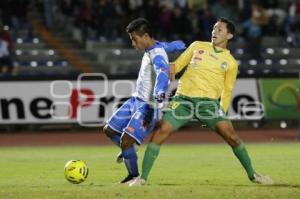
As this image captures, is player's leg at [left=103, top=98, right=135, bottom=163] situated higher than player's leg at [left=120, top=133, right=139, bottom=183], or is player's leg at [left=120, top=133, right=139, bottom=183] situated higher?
player's leg at [left=103, top=98, right=135, bottom=163]

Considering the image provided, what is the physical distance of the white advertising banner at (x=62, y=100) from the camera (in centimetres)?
2256

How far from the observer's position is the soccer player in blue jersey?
1107 centimetres

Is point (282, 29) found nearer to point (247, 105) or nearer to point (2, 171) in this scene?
point (247, 105)

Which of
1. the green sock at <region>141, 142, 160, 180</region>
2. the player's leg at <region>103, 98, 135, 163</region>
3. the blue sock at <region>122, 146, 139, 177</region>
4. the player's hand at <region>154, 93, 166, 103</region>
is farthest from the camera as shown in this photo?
the player's leg at <region>103, 98, 135, 163</region>

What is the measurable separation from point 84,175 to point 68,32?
16774 millimetres

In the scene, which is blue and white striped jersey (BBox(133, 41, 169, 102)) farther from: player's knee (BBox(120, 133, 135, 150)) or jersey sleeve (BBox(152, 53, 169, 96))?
player's knee (BBox(120, 133, 135, 150))

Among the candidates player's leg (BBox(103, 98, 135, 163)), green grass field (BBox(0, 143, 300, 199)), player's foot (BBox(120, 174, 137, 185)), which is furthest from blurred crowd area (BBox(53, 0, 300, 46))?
player's foot (BBox(120, 174, 137, 185))

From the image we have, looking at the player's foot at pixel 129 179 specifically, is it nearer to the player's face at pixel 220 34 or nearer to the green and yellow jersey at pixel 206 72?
the green and yellow jersey at pixel 206 72

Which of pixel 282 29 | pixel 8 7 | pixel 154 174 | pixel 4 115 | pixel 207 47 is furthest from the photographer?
pixel 282 29

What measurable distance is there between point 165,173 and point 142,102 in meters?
2.00

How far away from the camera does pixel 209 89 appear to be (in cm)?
1113

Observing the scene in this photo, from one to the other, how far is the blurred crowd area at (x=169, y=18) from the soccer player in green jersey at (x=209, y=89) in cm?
1563

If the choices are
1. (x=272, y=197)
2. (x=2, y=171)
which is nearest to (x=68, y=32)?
(x=2, y=171)

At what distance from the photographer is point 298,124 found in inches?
940
